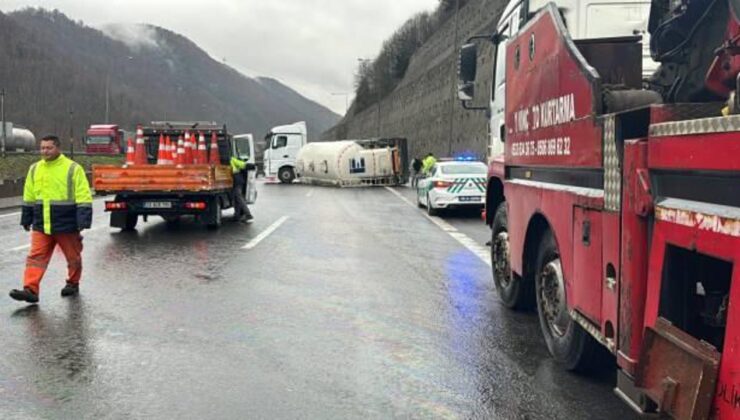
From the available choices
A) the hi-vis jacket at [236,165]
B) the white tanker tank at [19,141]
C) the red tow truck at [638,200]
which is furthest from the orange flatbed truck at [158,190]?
the white tanker tank at [19,141]

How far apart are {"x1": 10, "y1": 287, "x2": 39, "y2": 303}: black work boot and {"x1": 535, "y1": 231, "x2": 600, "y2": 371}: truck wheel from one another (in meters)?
4.91

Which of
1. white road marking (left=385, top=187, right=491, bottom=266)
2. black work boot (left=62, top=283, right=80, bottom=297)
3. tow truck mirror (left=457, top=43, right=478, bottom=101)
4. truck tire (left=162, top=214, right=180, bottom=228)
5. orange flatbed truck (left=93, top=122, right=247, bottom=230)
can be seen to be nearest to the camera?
black work boot (left=62, top=283, right=80, bottom=297)

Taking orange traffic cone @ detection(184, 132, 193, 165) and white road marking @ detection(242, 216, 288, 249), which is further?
orange traffic cone @ detection(184, 132, 193, 165)

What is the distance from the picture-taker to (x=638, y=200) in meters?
3.65

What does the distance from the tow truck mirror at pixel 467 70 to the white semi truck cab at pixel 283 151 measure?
34.5 m

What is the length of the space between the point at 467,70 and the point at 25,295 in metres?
5.38

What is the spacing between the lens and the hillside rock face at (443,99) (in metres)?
42.3

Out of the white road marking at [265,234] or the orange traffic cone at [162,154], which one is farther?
the orange traffic cone at [162,154]

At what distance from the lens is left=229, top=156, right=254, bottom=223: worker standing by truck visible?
16875mm

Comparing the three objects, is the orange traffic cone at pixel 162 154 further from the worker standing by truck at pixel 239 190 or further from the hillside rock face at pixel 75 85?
the hillside rock face at pixel 75 85

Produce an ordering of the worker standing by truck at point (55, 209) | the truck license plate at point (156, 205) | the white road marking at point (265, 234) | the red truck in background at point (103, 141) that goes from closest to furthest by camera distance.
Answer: the worker standing by truck at point (55, 209), the white road marking at point (265, 234), the truck license plate at point (156, 205), the red truck in background at point (103, 141)

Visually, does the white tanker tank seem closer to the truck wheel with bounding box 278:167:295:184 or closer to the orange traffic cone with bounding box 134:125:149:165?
the truck wheel with bounding box 278:167:295:184

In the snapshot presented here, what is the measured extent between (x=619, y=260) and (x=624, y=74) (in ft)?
5.80

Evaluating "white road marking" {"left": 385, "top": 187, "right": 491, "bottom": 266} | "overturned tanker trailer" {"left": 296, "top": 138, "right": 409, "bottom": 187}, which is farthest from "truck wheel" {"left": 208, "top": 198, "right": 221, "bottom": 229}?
"overturned tanker trailer" {"left": 296, "top": 138, "right": 409, "bottom": 187}
